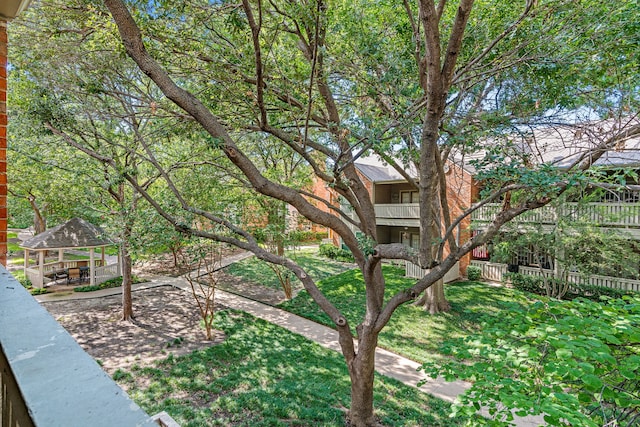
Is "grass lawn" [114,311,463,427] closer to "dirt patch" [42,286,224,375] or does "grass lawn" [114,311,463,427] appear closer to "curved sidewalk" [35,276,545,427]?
"curved sidewalk" [35,276,545,427]

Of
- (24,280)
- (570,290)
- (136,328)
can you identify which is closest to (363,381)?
(136,328)

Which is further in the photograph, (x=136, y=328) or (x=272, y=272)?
(x=272, y=272)

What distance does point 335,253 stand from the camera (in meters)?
19.9

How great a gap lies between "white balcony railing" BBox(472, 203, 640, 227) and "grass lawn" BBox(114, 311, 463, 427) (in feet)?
22.0

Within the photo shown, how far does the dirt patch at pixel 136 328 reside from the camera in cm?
812

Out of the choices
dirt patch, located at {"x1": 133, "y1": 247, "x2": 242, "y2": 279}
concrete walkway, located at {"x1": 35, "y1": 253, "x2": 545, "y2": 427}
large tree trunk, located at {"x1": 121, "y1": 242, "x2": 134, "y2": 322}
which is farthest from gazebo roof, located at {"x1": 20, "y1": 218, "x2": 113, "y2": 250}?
large tree trunk, located at {"x1": 121, "y1": 242, "x2": 134, "y2": 322}

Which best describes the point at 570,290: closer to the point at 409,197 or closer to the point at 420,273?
the point at 420,273

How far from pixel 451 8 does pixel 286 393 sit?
317 inches

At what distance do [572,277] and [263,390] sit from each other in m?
12.7

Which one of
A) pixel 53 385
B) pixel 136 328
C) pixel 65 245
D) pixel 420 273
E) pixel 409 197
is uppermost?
pixel 409 197

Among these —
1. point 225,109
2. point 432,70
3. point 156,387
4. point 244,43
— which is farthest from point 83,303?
point 432,70

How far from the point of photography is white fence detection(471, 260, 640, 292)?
12180mm

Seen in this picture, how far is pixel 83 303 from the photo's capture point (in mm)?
12039

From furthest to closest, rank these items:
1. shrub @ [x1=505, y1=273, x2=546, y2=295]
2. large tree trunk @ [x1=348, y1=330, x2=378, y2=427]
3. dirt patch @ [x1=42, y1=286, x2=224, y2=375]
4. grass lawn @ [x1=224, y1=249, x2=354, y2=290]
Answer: grass lawn @ [x1=224, y1=249, x2=354, y2=290]
shrub @ [x1=505, y1=273, x2=546, y2=295]
dirt patch @ [x1=42, y1=286, x2=224, y2=375]
large tree trunk @ [x1=348, y1=330, x2=378, y2=427]
